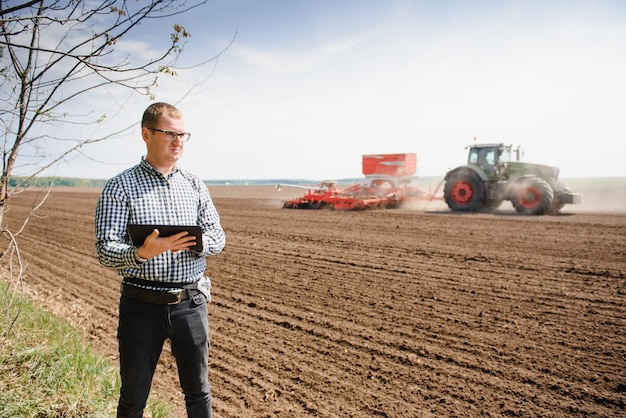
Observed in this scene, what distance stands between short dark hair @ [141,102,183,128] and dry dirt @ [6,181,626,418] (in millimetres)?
2208

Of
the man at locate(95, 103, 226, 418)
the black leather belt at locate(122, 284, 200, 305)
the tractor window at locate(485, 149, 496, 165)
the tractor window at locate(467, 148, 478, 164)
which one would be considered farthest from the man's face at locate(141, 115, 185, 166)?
the tractor window at locate(467, 148, 478, 164)

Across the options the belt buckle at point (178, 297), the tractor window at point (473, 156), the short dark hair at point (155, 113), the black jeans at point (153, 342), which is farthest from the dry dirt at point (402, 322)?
the tractor window at point (473, 156)

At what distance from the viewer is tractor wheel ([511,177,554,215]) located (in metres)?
12.5

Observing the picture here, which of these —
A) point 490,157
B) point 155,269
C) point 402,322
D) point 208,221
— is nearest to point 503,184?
point 490,157

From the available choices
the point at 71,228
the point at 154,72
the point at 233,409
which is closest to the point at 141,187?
the point at 154,72

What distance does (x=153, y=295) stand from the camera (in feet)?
6.51

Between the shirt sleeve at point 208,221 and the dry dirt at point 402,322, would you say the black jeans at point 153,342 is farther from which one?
the dry dirt at point 402,322

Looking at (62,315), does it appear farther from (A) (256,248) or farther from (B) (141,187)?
(A) (256,248)

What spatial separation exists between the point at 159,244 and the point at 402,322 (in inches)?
133

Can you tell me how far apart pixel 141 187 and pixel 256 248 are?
22.3ft

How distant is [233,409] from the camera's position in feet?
10.3

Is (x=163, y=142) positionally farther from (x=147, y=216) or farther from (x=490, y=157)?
(x=490, y=157)

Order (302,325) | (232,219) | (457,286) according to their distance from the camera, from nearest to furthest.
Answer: (302,325)
(457,286)
(232,219)

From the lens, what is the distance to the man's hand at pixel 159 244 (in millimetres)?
1835
